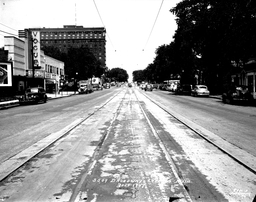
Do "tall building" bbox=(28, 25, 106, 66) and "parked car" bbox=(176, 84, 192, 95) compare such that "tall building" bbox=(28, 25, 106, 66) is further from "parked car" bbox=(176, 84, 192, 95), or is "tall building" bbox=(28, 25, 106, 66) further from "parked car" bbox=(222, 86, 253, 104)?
"parked car" bbox=(222, 86, 253, 104)

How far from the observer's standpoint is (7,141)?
8883mm

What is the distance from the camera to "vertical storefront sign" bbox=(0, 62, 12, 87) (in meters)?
32.4

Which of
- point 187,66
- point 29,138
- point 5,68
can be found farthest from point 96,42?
point 29,138

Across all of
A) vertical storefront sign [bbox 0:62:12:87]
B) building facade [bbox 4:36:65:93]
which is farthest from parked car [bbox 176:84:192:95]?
vertical storefront sign [bbox 0:62:12:87]

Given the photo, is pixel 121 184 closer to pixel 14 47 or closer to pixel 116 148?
pixel 116 148

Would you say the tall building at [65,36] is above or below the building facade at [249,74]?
above

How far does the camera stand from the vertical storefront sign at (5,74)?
3241 cm

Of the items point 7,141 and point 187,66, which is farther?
point 187,66

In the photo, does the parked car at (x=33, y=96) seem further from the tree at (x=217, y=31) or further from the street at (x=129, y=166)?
the tree at (x=217, y=31)

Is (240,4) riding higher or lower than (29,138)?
higher

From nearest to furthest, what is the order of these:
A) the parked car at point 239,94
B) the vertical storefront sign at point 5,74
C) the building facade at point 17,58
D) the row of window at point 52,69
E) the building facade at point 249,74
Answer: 1. the parked car at point 239,94
2. the vertical storefront sign at point 5,74
3. the building facade at point 17,58
4. the building facade at point 249,74
5. the row of window at point 52,69

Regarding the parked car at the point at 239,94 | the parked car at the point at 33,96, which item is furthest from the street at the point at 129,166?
the parked car at the point at 33,96

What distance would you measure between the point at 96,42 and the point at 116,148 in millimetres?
161612

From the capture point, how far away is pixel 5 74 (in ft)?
107
